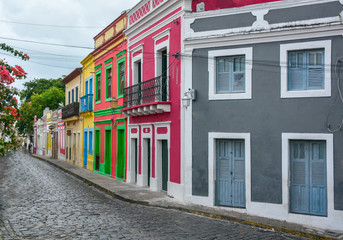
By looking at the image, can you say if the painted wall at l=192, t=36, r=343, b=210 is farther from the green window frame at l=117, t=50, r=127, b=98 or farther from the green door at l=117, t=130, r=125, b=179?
the green door at l=117, t=130, r=125, b=179

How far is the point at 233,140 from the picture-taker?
38.4ft

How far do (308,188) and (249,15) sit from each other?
16.0ft

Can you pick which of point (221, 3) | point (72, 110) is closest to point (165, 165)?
point (221, 3)

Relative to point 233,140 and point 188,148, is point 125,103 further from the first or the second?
point 233,140

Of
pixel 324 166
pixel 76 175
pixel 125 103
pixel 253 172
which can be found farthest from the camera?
pixel 76 175

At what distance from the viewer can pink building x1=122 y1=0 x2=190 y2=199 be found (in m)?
13.4

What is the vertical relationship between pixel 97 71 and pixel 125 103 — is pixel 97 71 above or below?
above

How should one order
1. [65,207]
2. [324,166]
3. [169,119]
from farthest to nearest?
[169,119], [65,207], [324,166]

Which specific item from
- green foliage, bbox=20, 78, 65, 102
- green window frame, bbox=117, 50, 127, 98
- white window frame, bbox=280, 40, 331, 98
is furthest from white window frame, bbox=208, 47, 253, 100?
green foliage, bbox=20, 78, 65, 102

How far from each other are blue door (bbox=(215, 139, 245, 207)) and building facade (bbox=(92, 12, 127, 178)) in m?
7.48

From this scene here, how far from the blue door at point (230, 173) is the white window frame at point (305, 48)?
199 cm

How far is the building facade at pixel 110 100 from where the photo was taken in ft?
63.4

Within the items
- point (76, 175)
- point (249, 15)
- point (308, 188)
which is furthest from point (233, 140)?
point (76, 175)

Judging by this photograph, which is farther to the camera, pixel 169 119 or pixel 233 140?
pixel 169 119
